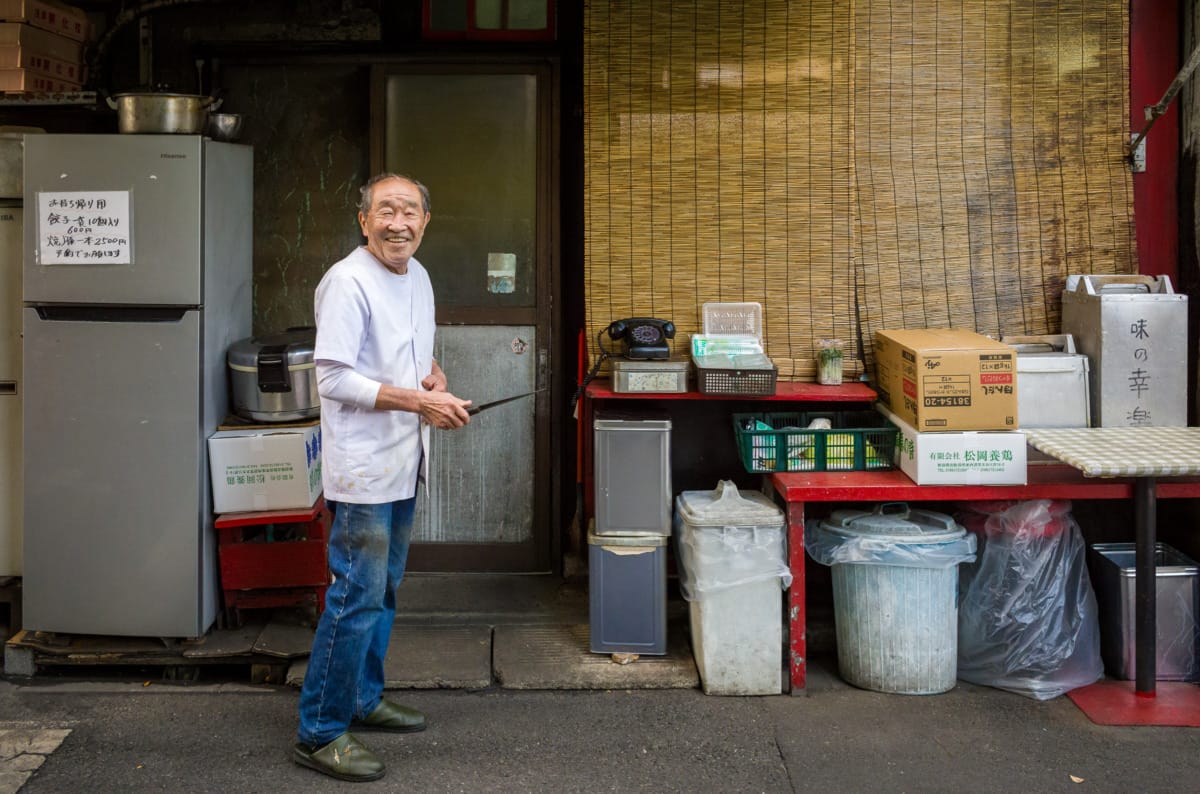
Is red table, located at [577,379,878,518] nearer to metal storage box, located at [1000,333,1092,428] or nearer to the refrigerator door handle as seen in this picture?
metal storage box, located at [1000,333,1092,428]

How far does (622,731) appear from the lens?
170 inches

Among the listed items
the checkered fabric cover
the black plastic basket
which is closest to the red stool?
the black plastic basket

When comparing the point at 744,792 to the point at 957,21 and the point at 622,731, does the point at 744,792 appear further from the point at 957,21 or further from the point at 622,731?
the point at 957,21

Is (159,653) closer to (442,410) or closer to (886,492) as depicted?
(442,410)

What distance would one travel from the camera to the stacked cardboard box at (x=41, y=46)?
5.07 metres

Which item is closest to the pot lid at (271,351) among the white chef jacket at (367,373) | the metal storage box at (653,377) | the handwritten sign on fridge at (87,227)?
the handwritten sign on fridge at (87,227)

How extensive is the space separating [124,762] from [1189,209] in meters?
5.42

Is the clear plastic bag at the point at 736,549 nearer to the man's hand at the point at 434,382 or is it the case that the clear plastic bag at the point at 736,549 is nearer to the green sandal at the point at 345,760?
the man's hand at the point at 434,382

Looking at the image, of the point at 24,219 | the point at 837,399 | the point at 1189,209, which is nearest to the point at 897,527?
the point at 837,399

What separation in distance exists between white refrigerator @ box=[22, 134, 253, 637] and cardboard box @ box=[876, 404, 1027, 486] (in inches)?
127

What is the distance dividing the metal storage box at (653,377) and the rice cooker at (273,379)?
1.43m

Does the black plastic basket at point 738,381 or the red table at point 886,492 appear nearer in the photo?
the red table at point 886,492

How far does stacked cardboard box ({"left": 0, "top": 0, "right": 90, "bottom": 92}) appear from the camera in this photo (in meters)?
5.07

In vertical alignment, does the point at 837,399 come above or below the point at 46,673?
above
